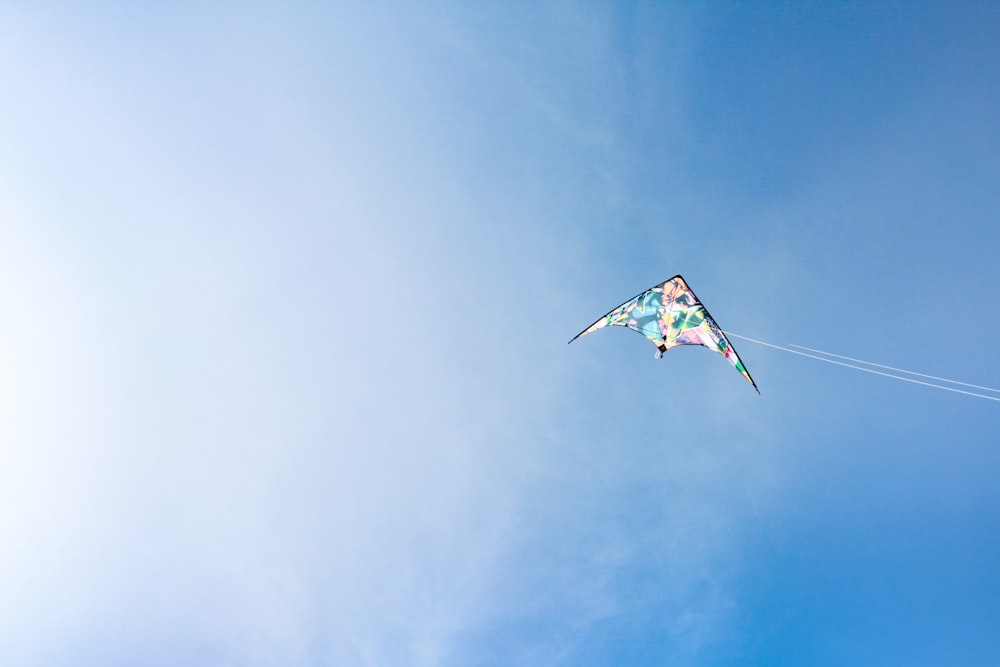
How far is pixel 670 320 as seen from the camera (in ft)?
40.7

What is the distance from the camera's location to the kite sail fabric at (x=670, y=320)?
1136 centimetres

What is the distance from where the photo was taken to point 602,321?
13039 mm

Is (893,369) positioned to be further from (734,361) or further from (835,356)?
(734,361)

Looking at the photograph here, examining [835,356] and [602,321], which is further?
Result: [835,356]

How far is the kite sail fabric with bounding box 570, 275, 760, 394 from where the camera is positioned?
11.4 m

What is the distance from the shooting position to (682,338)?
1259cm

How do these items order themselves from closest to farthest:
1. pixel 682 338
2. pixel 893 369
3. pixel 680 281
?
pixel 680 281, pixel 682 338, pixel 893 369

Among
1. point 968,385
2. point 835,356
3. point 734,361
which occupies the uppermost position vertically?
point 835,356

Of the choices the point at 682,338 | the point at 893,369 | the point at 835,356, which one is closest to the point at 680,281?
the point at 682,338

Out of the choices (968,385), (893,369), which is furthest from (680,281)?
(968,385)

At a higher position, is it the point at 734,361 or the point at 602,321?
the point at 602,321

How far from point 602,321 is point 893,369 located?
30.0 ft

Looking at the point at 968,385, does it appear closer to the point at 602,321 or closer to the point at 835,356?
the point at 835,356

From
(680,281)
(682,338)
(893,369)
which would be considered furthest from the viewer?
(893,369)
